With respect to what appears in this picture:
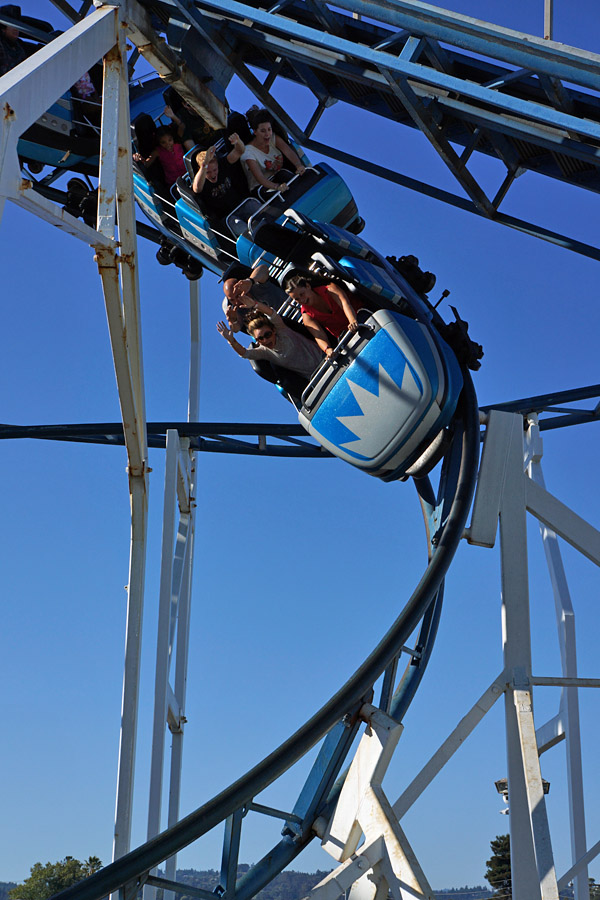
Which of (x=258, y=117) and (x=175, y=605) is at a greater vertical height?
(x=258, y=117)

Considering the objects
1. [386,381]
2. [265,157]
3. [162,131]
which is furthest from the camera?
[162,131]

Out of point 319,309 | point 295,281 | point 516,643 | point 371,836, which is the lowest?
point 371,836

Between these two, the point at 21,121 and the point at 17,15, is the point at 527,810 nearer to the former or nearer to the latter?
the point at 21,121

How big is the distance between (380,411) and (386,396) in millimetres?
83

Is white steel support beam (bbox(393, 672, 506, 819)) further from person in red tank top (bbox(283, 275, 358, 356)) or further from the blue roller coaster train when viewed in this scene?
person in red tank top (bbox(283, 275, 358, 356))

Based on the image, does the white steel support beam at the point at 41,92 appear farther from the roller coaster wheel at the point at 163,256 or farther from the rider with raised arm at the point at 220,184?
the roller coaster wheel at the point at 163,256

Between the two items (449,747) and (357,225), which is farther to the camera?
(357,225)

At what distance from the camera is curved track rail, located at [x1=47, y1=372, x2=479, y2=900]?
3438mm

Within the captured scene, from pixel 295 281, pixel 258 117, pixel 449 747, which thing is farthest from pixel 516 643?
pixel 258 117

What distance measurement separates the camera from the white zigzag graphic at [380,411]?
487cm

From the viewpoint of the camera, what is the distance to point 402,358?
487 centimetres

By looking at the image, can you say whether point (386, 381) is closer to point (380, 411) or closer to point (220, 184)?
point (380, 411)

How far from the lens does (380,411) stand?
195 inches

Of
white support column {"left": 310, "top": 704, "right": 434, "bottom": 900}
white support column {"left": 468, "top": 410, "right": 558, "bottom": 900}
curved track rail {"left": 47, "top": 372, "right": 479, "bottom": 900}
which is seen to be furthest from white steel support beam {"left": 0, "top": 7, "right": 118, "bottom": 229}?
white support column {"left": 310, "top": 704, "right": 434, "bottom": 900}
